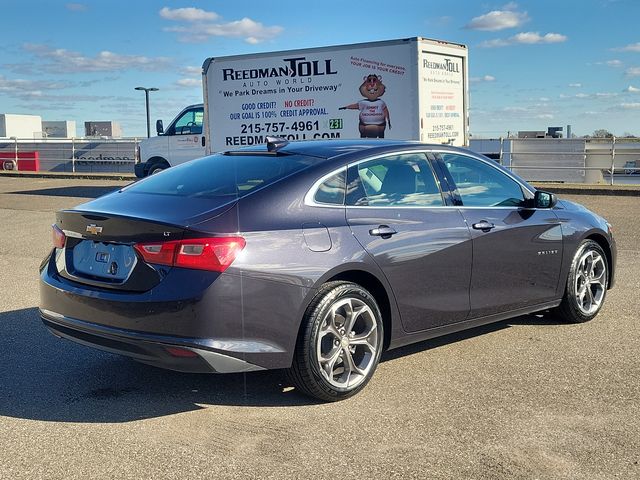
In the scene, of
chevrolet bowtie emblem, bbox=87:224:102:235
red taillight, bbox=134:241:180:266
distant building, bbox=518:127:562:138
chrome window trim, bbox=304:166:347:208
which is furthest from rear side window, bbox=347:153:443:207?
distant building, bbox=518:127:562:138

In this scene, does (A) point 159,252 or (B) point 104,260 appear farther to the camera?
(B) point 104,260

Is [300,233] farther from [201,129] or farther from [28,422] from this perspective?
[201,129]

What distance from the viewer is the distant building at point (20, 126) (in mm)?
72688

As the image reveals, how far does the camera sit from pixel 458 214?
5.18 metres

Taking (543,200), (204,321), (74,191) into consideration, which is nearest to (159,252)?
(204,321)

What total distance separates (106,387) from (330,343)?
4.84ft

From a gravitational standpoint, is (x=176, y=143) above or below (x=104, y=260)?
above

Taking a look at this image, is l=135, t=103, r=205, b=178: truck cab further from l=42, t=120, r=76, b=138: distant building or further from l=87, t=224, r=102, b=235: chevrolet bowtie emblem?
l=42, t=120, r=76, b=138: distant building

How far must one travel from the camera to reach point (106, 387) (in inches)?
186

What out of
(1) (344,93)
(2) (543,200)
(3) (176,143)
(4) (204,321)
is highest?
(1) (344,93)

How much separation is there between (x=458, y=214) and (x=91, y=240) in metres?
2.46

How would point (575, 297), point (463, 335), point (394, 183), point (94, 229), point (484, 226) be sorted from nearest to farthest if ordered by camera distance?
point (94, 229)
point (394, 183)
point (484, 226)
point (463, 335)
point (575, 297)

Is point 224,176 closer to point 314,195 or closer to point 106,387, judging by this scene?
point 314,195

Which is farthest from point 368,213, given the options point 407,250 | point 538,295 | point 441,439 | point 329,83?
point 329,83
